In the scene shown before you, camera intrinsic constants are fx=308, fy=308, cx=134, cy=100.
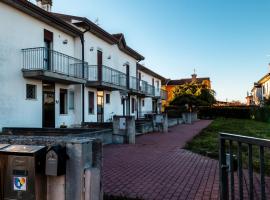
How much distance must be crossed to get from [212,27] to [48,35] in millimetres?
10732

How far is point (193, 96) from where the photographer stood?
144 ft

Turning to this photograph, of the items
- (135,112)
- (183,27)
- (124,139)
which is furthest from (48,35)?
(135,112)

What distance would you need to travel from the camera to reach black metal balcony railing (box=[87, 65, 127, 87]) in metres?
21.2

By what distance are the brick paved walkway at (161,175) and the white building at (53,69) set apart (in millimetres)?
6563

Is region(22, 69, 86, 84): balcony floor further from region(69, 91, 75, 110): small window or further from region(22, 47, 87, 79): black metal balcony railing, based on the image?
region(69, 91, 75, 110): small window

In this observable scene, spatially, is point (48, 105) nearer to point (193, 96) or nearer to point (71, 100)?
point (71, 100)

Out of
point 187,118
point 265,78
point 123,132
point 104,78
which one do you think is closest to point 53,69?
point 123,132

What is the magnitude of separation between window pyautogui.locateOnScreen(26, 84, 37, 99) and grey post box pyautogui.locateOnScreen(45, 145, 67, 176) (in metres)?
12.9

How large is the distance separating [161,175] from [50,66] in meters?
11.3

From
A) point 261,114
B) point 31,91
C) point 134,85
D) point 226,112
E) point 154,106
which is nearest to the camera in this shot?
point 31,91

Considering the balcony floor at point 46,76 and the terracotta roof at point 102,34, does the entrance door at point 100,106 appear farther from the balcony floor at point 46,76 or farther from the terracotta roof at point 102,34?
the balcony floor at point 46,76

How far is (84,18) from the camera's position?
1966 cm

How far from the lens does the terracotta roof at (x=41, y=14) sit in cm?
1424

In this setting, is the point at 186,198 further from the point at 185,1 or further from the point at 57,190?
the point at 185,1
